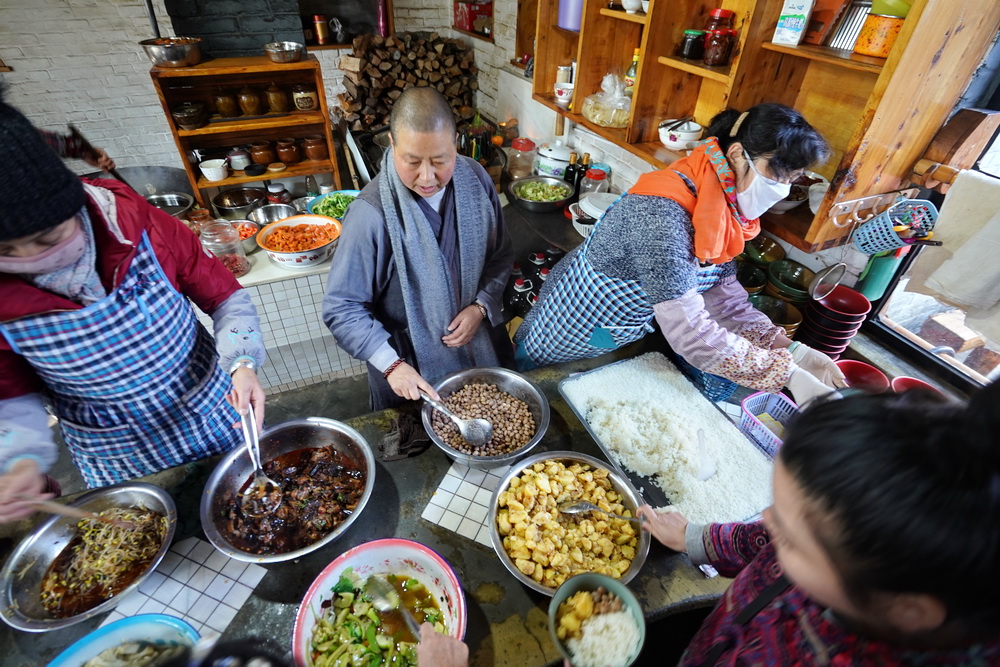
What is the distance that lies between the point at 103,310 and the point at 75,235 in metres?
0.24

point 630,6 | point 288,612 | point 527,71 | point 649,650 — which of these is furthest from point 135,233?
point 527,71

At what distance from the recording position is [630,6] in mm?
2568

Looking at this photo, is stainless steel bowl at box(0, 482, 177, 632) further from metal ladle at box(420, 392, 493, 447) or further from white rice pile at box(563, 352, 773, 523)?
white rice pile at box(563, 352, 773, 523)

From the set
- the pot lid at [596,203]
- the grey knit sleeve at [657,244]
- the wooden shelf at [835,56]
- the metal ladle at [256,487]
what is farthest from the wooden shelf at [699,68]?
the metal ladle at [256,487]

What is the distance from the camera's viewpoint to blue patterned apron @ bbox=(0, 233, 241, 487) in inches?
53.3

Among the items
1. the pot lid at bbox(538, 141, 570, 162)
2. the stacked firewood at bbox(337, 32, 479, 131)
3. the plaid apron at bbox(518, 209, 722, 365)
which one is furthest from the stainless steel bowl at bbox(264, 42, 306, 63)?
the plaid apron at bbox(518, 209, 722, 365)

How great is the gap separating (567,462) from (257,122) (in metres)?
3.31

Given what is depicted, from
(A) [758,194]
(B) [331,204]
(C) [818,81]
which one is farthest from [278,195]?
(C) [818,81]

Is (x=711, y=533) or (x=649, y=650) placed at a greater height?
(x=711, y=533)

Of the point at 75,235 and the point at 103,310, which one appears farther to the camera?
the point at 103,310

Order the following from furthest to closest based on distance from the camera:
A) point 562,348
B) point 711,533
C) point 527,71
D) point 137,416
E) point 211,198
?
1. point 527,71
2. point 211,198
3. point 562,348
4. point 137,416
5. point 711,533

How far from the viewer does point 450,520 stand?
150 centimetres

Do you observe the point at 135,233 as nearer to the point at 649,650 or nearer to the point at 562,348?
the point at 562,348

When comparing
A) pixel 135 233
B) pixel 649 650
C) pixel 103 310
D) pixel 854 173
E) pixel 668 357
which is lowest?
A: pixel 649 650
